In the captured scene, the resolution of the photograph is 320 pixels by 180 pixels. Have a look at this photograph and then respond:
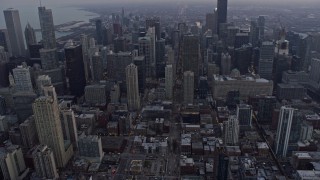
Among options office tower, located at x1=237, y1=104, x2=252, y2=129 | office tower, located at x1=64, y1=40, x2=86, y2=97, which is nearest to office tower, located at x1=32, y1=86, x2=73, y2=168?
office tower, located at x1=64, y1=40, x2=86, y2=97

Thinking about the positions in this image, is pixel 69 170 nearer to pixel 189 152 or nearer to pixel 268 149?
pixel 189 152

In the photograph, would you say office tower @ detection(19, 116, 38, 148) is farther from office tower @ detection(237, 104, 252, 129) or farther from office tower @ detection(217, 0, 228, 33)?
office tower @ detection(217, 0, 228, 33)

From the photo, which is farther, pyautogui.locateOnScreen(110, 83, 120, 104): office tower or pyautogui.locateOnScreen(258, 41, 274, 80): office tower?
pyautogui.locateOnScreen(258, 41, 274, 80): office tower

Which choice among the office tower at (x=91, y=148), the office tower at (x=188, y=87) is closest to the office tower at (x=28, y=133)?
the office tower at (x=91, y=148)

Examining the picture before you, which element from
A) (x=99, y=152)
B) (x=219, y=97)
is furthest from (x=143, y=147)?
(x=219, y=97)

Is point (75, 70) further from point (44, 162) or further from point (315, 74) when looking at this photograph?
point (315, 74)

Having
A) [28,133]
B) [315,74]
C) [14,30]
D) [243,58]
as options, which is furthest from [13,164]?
[14,30]
